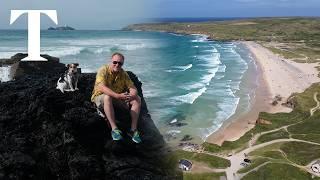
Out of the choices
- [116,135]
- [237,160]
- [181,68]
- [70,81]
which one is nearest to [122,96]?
[116,135]

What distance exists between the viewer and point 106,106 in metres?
9.17

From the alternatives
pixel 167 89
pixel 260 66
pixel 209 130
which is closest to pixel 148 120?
pixel 209 130

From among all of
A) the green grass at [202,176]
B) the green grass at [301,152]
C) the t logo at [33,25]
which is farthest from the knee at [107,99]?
the green grass at [301,152]

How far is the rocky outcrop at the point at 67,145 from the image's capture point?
880 cm

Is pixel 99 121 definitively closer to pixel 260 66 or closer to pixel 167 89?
pixel 167 89

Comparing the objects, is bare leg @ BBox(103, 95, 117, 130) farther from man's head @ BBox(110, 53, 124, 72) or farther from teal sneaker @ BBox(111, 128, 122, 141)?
man's head @ BBox(110, 53, 124, 72)

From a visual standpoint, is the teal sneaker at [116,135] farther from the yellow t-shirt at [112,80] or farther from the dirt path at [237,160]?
the dirt path at [237,160]

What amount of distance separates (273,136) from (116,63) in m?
38.5

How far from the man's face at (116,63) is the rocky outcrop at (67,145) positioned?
36.8 inches

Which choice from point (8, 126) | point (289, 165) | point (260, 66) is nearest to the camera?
point (8, 126)

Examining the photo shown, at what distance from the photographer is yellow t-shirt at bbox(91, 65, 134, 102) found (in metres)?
9.78

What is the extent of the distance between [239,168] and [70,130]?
1143 inches

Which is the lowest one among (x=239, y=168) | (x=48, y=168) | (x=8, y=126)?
(x=239, y=168)

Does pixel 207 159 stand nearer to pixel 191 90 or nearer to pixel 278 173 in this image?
pixel 278 173
